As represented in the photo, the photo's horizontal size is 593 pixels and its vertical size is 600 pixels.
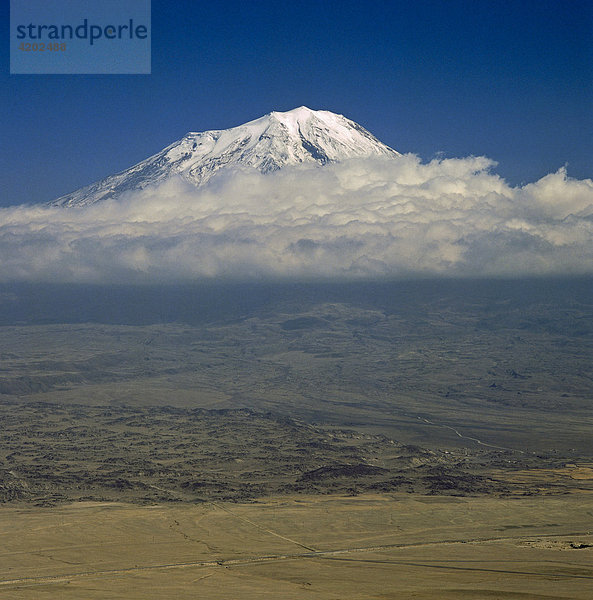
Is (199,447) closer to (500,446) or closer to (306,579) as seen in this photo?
(500,446)

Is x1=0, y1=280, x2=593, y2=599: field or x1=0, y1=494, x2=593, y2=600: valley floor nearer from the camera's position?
x1=0, y1=494, x2=593, y2=600: valley floor

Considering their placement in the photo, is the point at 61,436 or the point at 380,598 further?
the point at 61,436

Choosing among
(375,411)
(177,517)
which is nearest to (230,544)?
(177,517)

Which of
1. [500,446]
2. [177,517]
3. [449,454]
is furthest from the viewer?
[500,446]

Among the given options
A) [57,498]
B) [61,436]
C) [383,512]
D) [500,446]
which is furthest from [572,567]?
[61,436]

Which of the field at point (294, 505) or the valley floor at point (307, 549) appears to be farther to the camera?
the field at point (294, 505)

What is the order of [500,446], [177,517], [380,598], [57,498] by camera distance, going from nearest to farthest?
[380,598] < [177,517] < [57,498] < [500,446]

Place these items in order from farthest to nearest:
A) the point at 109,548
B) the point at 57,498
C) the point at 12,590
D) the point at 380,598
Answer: the point at 57,498 → the point at 109,548 → the point at 12,590 → the point at 380,598

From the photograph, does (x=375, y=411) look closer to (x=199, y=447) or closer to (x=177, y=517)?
(x=199, y=447)

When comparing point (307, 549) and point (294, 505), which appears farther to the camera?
point (294, 505)
